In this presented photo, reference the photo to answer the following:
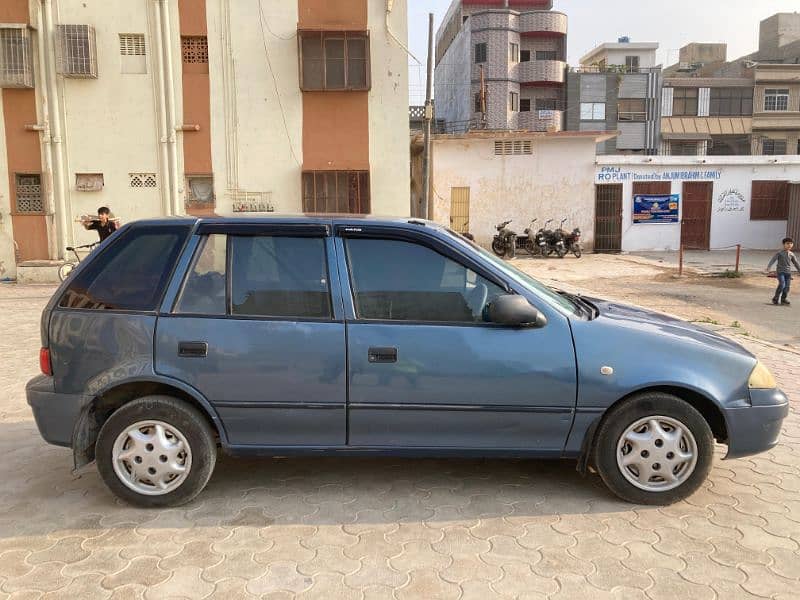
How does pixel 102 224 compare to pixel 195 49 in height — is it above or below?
below

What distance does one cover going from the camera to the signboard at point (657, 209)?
73.7 feet

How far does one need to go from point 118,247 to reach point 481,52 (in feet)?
132

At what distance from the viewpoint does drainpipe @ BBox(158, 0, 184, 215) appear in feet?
47.6

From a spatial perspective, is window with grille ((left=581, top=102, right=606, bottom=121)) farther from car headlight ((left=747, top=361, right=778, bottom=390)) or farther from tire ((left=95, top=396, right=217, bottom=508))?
tire ((left=95, top=396, right=217, bottom=508))

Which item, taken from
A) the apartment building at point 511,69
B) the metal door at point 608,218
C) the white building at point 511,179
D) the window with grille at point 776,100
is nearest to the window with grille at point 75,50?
the white building at point 511,179

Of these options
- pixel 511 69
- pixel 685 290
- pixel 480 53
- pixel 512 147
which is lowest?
pixel 685 290

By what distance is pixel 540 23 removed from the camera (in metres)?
42.0

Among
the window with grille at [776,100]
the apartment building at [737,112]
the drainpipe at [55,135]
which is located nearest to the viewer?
the drainpipe at [55,135]

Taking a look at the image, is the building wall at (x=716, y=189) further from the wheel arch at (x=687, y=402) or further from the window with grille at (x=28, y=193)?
the wheel arch at (x=687, y=402)

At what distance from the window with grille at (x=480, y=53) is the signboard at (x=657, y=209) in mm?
21608

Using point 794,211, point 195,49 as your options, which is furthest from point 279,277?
point 794,211

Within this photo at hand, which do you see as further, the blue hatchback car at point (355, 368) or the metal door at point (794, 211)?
the metal door at point (794, 211)

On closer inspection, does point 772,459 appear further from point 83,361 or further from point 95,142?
point 95,142

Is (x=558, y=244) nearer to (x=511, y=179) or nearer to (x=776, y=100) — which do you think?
(x=511, y=179)
